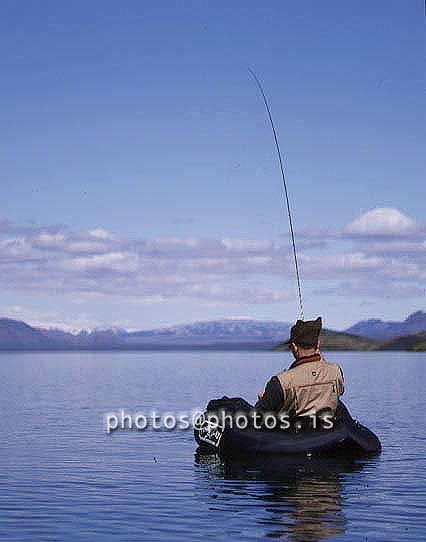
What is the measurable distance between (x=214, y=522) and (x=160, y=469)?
5453mm

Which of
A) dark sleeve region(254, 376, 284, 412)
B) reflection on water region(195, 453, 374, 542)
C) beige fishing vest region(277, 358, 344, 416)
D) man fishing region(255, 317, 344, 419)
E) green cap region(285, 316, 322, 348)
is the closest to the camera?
reflection on water region(195, 453, 374, 542)

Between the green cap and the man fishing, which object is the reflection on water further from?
the green cap

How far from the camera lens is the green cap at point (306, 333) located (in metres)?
16.6

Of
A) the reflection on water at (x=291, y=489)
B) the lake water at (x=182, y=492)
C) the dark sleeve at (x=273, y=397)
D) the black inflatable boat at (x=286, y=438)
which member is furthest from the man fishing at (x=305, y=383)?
the lake water at (x=182, y=492)

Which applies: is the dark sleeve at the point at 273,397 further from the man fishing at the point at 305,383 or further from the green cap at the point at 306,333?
the green cap at the point at 306,333

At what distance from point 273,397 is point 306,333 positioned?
142 cm

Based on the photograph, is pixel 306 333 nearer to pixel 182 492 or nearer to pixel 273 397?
pixel 273 397

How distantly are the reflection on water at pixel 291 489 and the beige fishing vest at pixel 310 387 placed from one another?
967 millimetres

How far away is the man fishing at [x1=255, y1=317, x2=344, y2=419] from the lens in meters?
16.9

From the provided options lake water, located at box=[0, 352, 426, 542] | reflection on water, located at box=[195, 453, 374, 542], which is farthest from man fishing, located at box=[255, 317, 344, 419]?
lake water, located at box=[0, 352, 426, 542]

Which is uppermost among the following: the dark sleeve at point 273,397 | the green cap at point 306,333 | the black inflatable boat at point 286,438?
the green cap at point 306,333

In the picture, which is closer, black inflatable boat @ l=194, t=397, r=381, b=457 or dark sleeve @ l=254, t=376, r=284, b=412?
dark sleeve @ l=254, t=376, r=284, b=412

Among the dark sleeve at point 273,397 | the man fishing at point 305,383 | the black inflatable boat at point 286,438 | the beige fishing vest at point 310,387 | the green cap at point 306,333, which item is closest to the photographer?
the green cap at point 306,333

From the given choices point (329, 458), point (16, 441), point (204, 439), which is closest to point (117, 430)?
point (16, 441)
